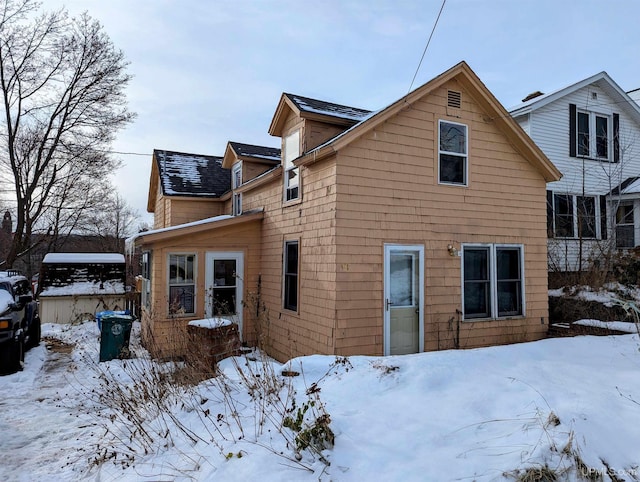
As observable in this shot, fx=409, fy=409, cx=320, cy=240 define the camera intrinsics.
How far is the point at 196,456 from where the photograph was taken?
4016mm

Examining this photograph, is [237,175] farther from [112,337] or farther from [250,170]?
[112,337]

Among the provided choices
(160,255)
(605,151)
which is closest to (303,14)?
(160,255)

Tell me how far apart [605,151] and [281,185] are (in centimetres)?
1410

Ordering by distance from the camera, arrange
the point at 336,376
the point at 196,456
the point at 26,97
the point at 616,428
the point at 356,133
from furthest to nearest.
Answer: the point at 26,97 < the point at 356,133 < the point at 336,376 < the point at 196,456 < the point at 616,428

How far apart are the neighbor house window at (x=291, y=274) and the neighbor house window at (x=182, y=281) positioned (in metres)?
2.65

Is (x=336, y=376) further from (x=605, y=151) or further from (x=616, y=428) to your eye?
(x=605, y=151)

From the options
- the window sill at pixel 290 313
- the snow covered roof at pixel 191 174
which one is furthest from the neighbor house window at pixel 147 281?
the window sill at pixel 290 313

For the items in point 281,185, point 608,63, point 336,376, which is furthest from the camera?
point 608,63

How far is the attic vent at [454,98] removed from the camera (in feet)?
29.7

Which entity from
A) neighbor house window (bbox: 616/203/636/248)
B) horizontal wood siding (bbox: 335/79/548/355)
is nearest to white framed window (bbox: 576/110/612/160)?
neighbor house window (bbox: 616/203/636/248)

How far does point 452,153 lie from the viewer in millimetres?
9062

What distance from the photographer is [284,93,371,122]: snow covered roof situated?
928 centimetres

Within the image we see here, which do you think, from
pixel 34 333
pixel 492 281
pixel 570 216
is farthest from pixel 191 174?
pixel 570 216

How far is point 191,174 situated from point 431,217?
1112 cm
